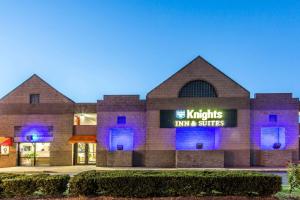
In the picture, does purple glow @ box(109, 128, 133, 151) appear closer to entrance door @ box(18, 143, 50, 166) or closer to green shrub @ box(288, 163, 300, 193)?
entrance door @ box(18, 143, 50, 166)

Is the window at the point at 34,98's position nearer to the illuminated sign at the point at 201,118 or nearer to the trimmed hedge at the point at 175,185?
the illuminated sign at the point at 201,118

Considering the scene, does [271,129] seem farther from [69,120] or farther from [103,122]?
[69,120]

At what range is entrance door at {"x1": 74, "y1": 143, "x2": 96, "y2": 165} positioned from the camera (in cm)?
3753

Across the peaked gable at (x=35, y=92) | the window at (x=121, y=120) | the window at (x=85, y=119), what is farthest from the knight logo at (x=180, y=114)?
the peaked gable at (x=35, y=92)

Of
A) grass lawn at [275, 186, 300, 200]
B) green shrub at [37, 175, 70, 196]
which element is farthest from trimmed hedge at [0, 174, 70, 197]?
grass lawn at [275, 186, 300, 200]

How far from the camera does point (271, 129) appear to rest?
34.8 metres

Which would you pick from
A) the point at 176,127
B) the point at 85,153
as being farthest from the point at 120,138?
the point at 176,127

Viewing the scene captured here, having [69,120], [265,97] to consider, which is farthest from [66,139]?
[265,97]

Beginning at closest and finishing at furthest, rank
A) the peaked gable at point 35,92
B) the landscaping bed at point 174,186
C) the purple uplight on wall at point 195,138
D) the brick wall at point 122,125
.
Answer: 1. the landscaping bed at point 174,186
2. the purple uplight on wall at point 195,138
3. the brick wall at point 122,125
4. the peaked gable at point 35,92

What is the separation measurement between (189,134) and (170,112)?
9.31 feet

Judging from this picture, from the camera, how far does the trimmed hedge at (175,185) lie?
43.2 feet

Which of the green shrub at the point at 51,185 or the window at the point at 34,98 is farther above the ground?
the window at the point at 34,98

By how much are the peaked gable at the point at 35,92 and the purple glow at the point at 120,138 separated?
569 cm

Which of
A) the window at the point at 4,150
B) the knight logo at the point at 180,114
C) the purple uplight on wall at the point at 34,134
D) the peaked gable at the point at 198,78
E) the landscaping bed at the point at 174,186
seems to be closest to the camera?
the landscaping bed at the point at 174,186
